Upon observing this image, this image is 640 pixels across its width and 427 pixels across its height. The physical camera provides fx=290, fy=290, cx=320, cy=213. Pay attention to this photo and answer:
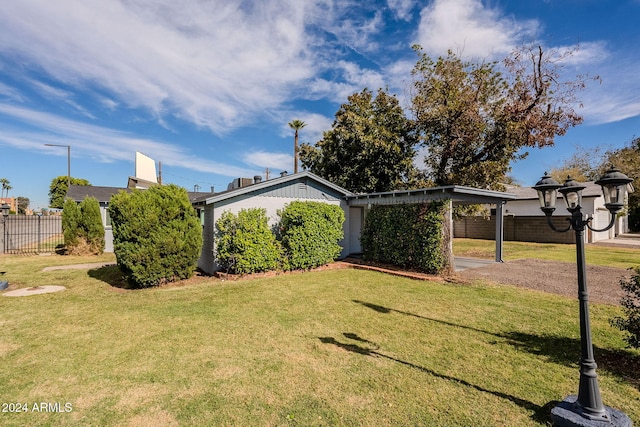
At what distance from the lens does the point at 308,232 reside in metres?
10.2

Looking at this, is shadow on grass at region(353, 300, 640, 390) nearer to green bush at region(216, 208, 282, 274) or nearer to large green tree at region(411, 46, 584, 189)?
green bush at region(216, 208, 282, 274)

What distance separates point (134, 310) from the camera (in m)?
6.03

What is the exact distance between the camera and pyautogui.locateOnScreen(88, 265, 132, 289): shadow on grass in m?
8.40

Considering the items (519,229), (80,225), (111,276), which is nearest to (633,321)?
(111,276)

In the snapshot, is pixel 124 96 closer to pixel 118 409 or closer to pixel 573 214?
pixel 118 409

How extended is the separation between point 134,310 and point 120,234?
2.54 meters

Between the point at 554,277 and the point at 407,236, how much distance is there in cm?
455

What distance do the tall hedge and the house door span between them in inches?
83.2

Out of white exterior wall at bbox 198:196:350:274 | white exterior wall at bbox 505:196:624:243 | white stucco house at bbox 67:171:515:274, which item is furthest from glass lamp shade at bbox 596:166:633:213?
white exterior wall at bbox 505:196:624:243

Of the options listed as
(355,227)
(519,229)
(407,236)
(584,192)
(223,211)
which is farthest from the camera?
(519,229)

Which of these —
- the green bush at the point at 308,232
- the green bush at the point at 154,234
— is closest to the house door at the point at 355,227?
the green bush at the point at 308,232

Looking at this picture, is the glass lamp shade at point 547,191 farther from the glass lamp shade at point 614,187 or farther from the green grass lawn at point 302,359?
the green grass lawn at point 302,359

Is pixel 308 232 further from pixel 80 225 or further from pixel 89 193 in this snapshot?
pixel 89 193

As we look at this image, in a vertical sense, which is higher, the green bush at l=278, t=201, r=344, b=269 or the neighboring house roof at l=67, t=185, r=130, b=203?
the neighboring house roof at l=67, t=185, r=130, b=203
